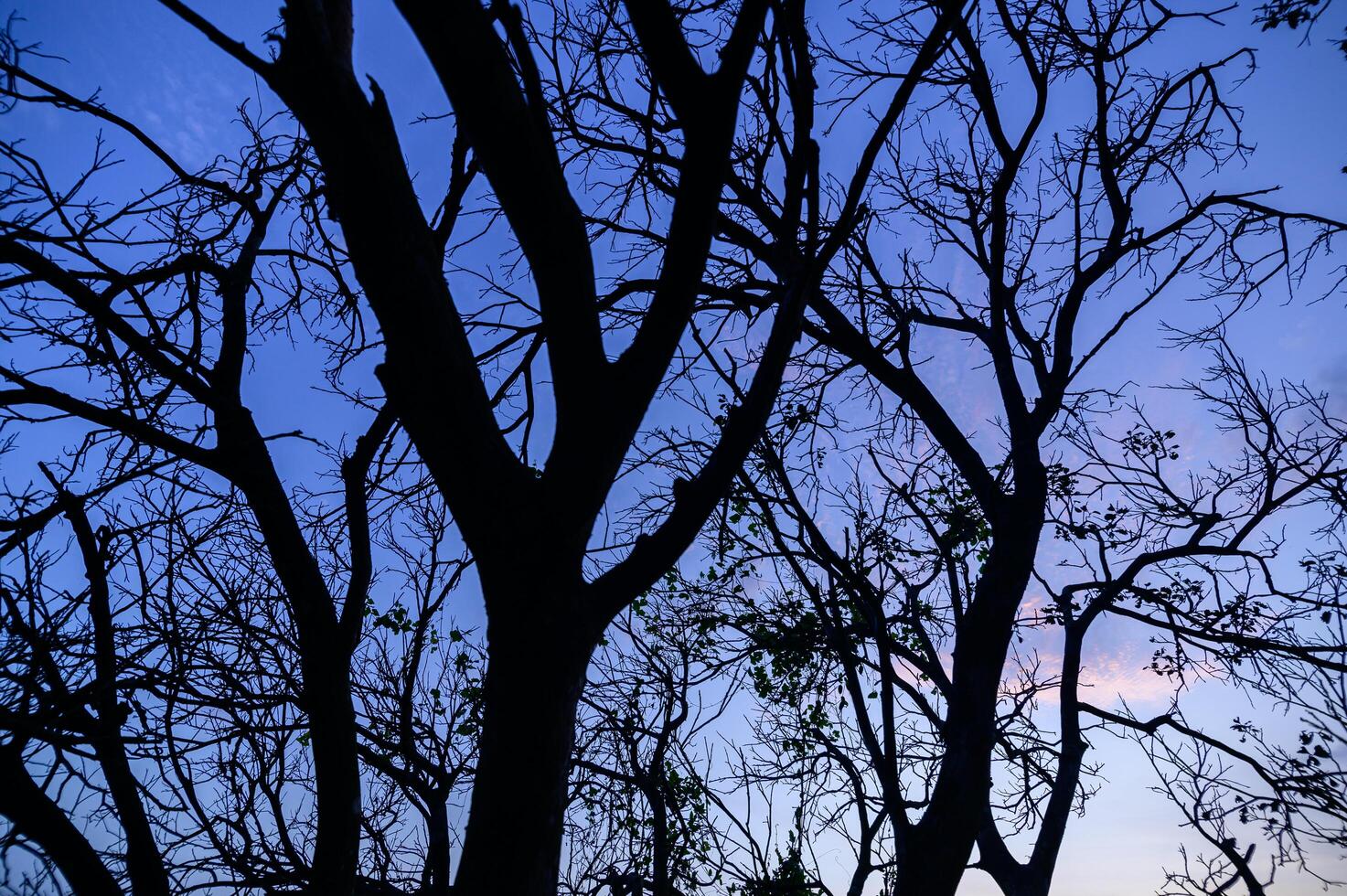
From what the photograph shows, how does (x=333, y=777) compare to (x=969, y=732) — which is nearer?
(x=333, y=777)

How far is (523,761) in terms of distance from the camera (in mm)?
2322

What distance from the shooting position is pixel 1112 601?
655 centimetres

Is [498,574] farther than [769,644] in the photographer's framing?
No

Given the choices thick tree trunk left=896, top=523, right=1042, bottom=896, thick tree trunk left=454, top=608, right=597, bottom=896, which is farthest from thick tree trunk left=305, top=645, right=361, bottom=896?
thick tree trunk left=896, top=523, right=1042, bottom=896

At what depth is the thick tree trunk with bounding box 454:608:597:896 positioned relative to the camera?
7.37ft

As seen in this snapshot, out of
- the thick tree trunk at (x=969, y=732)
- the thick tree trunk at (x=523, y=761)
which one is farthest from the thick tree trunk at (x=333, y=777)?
the thick tree trunk at (x=969, y=732)

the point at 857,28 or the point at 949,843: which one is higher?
the point at 857,28

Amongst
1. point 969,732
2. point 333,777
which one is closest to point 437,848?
point 333,777

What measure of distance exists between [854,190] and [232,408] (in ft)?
10.3

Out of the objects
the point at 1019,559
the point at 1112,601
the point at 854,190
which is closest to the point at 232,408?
the point at 854,190

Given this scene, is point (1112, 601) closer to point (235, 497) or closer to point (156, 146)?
point (235, 497)

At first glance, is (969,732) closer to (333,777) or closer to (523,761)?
(523,761)

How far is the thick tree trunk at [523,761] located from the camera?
2246 millimetres

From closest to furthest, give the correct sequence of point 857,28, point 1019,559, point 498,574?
point 498,574 < point 1019,559 < point 857,28
